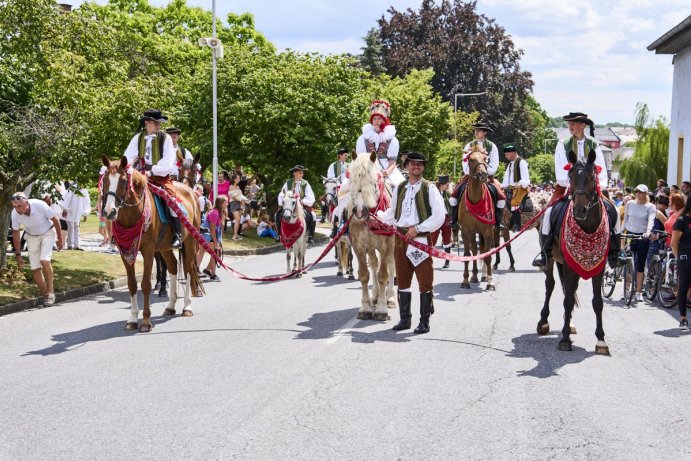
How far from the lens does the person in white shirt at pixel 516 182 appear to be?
63.7 ft

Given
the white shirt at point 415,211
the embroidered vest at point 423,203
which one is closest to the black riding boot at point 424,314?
the white shirt at point 415,211

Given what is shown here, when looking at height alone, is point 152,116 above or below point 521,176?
above

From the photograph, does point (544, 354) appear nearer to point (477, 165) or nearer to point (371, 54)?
point (477, 165)

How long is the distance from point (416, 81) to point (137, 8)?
61.9 feet

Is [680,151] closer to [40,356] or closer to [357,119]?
[357,119]

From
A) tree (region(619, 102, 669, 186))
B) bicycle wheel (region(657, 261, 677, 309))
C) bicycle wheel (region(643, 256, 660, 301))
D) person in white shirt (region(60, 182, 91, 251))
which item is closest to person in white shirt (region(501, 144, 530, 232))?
bicycle wheel (region(643, 256, 660, 301))

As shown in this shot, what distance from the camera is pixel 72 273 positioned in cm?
1620

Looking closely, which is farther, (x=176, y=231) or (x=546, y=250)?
(x=176, y=231)

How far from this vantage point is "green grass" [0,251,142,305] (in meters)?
13.9

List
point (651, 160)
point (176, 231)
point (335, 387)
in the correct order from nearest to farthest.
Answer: point (335, 387) → point (176, 231) → point (651, 160)

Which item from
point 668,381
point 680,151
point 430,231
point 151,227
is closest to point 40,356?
point 151,227

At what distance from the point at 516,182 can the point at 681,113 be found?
1847cm

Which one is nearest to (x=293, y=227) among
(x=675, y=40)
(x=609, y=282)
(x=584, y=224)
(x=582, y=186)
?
(x=609, y=282)

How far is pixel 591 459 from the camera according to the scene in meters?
5.77
